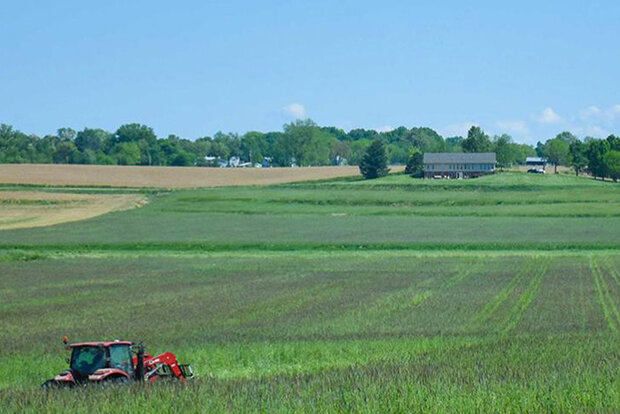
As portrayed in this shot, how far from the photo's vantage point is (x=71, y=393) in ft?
56.3

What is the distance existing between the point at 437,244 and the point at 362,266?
52.9ft

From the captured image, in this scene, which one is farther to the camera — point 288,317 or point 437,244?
point 437,244

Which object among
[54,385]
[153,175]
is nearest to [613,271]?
[54,385]

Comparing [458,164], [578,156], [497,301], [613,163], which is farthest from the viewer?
[578,156]

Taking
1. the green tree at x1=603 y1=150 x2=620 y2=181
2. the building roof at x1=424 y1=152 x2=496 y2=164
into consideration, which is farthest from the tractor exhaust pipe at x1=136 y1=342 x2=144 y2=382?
the green tree at x1=603 y1=150 x2=620 y2=181

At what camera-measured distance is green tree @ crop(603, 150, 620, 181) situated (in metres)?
148

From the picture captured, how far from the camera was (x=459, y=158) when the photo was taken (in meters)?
154

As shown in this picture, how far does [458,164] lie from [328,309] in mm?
120491

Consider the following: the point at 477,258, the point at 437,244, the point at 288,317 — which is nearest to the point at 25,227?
the point at 437,244

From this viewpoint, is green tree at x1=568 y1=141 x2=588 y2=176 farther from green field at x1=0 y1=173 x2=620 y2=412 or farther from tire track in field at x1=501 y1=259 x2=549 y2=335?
tire track in field at x1=501 y1=259 x2=549 y2=335

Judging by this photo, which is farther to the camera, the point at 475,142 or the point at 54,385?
the point at 475,142

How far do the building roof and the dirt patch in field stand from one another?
5375cm

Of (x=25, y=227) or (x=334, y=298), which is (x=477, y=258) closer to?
(x=334, y=298)

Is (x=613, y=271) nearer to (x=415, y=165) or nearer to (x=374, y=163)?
(x=374, y=163)
